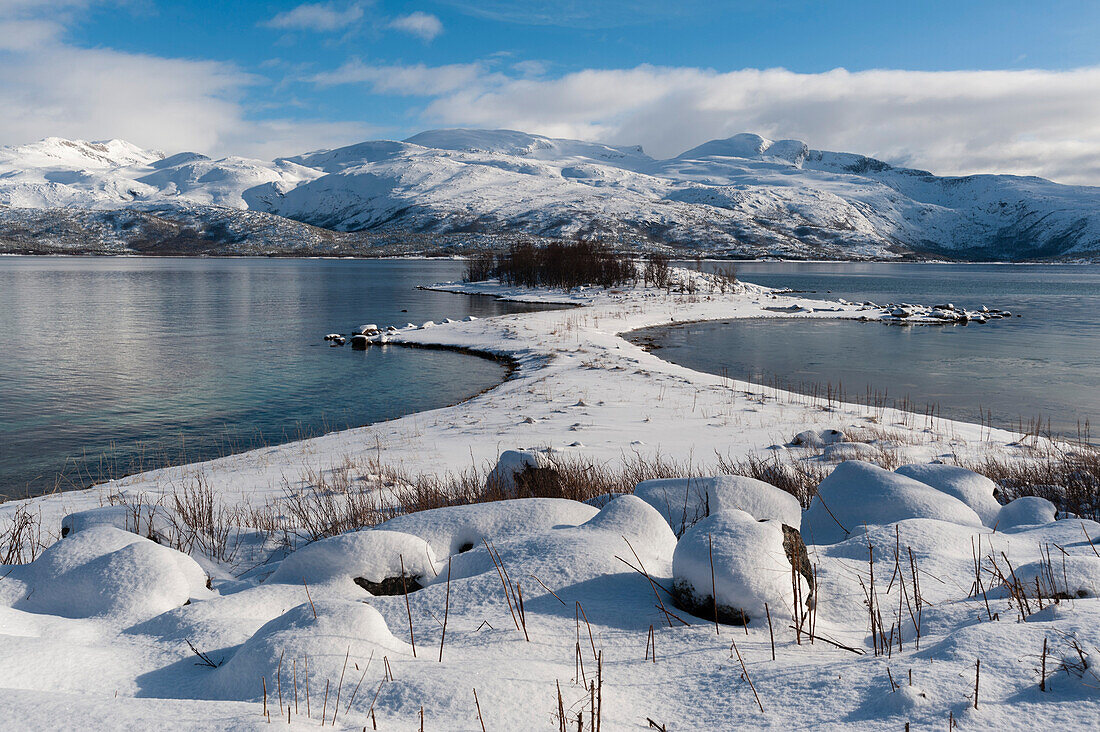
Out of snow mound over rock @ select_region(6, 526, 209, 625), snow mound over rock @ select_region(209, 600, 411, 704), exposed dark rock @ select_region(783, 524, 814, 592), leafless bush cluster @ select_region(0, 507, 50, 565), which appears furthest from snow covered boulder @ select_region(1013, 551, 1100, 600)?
leafless bush cluster @ select_region(0, 507, 50, 565)

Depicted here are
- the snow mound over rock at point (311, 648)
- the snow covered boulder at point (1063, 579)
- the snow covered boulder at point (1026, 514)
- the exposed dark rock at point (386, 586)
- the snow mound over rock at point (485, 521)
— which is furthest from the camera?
the snow covered boulder at point (1026, 514)

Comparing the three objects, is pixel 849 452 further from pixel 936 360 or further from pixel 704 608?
pixel 936 360

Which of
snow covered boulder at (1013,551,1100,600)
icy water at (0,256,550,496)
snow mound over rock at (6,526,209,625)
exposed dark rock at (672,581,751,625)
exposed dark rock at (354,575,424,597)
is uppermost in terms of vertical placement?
snow covered boulder at (1013,551,1100,600)

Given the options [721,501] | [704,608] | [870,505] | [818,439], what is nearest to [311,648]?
[704,608]

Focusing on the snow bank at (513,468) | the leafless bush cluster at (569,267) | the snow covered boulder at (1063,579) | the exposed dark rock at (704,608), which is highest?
the leafless bush cluster at (569,267)

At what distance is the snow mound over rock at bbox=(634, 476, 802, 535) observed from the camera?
527 centimetres

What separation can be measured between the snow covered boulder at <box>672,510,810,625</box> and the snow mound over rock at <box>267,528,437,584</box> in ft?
5.15

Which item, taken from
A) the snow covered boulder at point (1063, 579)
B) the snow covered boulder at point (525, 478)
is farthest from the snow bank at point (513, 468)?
the snow covered boulder at point (1063, 579)

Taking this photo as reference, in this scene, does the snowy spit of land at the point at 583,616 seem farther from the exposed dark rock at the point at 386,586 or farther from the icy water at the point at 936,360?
the icy water at the point at 936,360

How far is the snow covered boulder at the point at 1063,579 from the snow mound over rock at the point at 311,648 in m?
3.26

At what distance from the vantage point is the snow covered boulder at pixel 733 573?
3383 mm

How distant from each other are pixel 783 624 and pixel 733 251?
16798cm

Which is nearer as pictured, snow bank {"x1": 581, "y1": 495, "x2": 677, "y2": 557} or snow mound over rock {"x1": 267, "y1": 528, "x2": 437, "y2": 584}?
snow mound over rock {"x1": 267, "y1": 528, "x2": 437, "y2": 584}

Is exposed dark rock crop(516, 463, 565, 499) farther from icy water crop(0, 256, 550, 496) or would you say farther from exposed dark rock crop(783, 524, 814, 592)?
icy water crop(0, 256, 550, 496)
